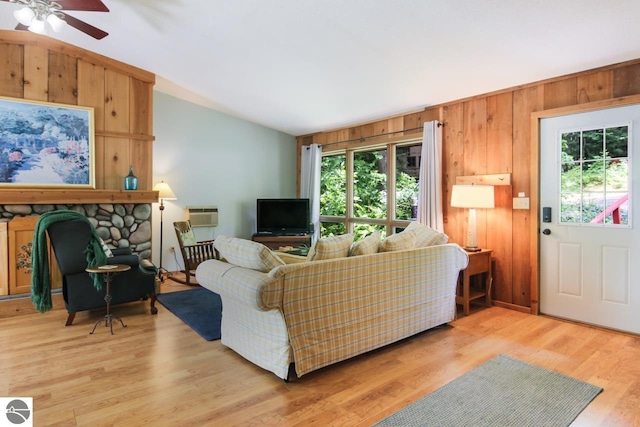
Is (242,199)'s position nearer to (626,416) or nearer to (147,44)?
(147,44)

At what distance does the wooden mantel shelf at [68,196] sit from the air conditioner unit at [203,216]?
121cm

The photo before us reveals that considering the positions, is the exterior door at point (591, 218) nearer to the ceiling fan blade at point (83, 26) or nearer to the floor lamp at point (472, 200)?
the floor lamp at point (472, 200)

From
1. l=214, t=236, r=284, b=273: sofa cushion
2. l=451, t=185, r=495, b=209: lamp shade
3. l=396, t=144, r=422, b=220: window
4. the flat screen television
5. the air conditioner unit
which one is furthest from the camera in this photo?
the flat screen television

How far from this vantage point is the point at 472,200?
12.6 ft

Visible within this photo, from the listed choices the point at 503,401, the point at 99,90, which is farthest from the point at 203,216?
the point at 503,401

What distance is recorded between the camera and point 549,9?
2.51 metres

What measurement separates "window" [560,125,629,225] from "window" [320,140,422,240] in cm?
187

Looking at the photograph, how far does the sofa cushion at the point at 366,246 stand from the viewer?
2781 mm

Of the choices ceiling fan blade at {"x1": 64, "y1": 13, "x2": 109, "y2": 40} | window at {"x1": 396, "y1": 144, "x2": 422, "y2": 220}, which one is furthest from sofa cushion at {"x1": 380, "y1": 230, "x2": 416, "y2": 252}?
ceiling fan blade at {"x1": 64, "y1": 13, "x2": 109, "y2": 40}

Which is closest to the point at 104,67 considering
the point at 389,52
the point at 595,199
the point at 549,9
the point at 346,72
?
the point at 346,72

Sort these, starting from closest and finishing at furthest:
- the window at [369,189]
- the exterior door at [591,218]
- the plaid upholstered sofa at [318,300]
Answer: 1. the plaid upholstered sofa at [318,300]
2. the exterior door at [591,218]
3. the window at [369,189]

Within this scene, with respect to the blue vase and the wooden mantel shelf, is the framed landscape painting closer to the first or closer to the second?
the wooden mantel shelf

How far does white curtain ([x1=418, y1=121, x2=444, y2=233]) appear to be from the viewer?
14.9 ft

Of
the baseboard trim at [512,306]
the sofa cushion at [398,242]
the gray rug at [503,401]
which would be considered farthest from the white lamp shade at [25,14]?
the baseboard trim at [512,306]
